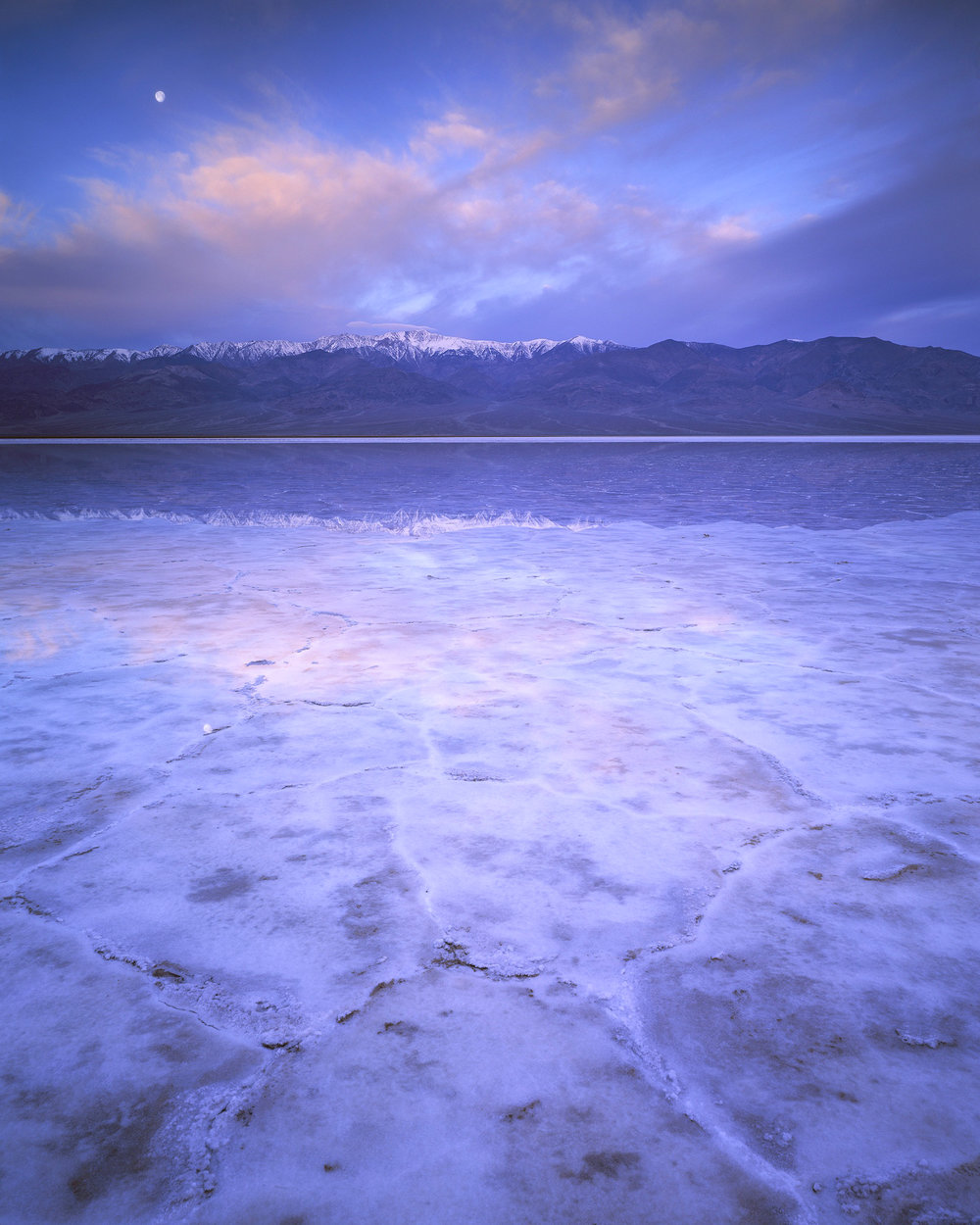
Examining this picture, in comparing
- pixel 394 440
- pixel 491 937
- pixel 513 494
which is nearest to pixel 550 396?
pixel 394 440

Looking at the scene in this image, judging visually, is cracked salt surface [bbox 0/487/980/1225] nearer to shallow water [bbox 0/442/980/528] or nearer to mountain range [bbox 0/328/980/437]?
shallow water [bbox 0/442/980/528]

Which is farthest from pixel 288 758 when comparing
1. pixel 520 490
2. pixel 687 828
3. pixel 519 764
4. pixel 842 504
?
pixel 520 490

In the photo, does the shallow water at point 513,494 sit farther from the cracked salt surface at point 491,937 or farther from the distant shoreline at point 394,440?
the distant shoreline at point 394,440

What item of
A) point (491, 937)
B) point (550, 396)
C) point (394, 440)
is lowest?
point (491, 937)

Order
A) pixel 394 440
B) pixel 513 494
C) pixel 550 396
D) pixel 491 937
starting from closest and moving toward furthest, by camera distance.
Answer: pixel 491 937 → pixel 513 494 → pixel 394 440 → pixel 550 396

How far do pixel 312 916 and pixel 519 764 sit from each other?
2.53ft

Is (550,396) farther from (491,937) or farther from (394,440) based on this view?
(491,937)

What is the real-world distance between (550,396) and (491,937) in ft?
397

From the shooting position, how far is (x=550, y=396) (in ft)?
382

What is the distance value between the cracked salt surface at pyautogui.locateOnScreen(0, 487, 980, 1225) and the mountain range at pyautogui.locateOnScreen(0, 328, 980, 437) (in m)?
68.8

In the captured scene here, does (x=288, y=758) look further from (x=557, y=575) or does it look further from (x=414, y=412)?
(x=414, y=412)

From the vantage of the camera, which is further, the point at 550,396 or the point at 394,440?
the point at 550,396

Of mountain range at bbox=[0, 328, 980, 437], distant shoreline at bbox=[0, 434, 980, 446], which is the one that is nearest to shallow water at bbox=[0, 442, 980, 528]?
distant shoreline at bbox=[0, 434, 980, 446]

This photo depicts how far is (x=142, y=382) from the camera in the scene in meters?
118
